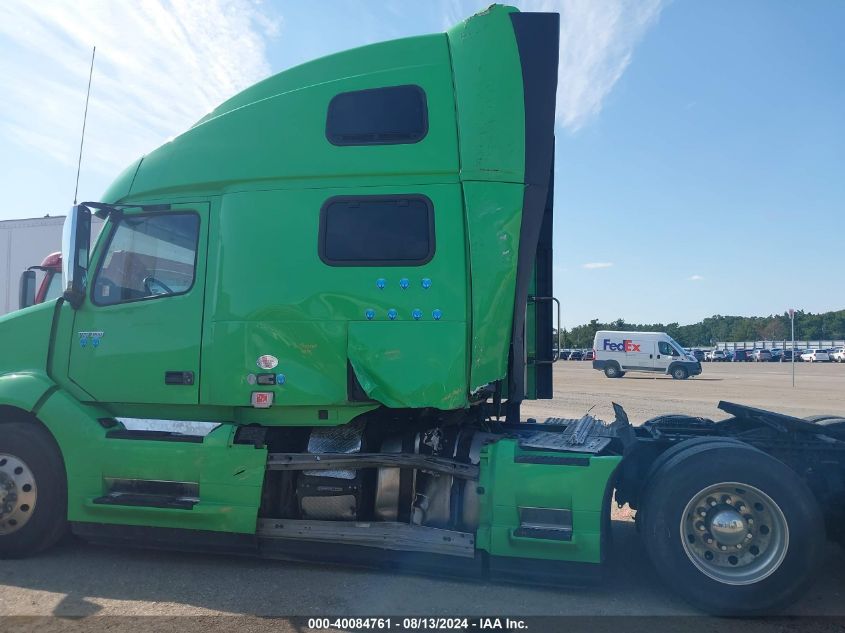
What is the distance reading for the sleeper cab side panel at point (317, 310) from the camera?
14.1ft

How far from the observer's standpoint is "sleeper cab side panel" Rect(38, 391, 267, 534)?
447 centimetres

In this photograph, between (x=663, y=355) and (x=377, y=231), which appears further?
(x=663, y=355)

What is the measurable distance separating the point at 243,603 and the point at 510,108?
12.9 ft

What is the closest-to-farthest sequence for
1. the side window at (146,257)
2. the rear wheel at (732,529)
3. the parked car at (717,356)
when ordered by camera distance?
the rear wheel at (732,529), the side window at (146,257), the parked car at (717,356)

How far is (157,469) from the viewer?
4551 mm

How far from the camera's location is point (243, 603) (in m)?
3.98

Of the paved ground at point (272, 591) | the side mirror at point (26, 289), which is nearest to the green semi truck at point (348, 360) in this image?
the paved ground at point (272, 591)

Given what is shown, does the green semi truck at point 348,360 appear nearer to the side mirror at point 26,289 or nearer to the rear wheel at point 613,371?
the side mirror at point 26,289

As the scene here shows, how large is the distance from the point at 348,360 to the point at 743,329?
4885 inches

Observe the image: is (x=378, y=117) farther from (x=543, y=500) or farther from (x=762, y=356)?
(x=762, y=356)

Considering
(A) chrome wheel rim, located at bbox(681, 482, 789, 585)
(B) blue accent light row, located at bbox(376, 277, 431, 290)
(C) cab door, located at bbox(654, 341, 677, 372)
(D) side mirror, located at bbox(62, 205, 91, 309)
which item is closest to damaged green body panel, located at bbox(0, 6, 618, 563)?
(B) blue accent light row, located at bbox(376, 277, 431, 290)

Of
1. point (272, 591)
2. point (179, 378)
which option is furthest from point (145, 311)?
point (272, 591)

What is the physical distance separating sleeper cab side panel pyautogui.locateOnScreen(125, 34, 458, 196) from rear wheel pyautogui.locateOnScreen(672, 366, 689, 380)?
3075cm

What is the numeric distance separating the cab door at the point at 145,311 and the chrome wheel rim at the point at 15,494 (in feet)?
2.47
